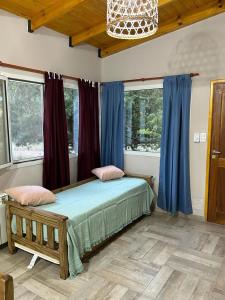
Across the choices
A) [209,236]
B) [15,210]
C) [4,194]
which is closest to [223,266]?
[209,236]

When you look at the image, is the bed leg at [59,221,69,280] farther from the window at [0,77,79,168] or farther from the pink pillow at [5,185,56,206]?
the window at [0,77,79,168]

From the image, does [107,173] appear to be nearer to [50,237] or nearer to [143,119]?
[143,119]

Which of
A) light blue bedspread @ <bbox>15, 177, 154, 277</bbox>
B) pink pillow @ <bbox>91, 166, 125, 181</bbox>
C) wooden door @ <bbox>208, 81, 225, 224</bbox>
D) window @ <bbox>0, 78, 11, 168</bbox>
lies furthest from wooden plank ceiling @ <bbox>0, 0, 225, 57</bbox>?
light blue bedspread @ <bbox>15, 177, 154, 277</bbox>

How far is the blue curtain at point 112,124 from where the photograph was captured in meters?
4.22

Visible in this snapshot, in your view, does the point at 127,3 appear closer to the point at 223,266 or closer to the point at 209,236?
the point at 223,266

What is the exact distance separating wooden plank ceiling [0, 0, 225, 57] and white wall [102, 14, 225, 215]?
5.3 inches

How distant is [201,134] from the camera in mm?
3600

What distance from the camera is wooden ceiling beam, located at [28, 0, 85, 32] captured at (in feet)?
9.02

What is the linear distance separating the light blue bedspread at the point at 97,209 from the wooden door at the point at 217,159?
0.89 m

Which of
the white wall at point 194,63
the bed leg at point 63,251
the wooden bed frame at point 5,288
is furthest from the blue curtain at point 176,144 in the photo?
the wooden bed frame at point 5,288

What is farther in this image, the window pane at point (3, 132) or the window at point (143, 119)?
the window at point (143, 119)

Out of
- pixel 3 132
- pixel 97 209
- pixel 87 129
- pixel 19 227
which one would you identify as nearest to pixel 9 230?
pixel 19 227

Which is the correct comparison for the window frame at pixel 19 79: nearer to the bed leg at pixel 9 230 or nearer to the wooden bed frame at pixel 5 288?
the bed leg at pixel 9 230

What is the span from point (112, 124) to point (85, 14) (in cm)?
173
